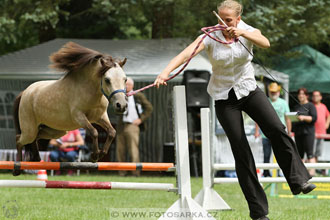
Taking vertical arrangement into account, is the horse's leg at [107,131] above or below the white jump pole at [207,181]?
above

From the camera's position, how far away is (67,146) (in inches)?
480

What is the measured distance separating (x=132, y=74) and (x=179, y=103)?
8.06 m

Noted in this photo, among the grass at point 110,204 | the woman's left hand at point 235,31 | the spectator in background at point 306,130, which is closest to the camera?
the woman's left hand at point 235,31

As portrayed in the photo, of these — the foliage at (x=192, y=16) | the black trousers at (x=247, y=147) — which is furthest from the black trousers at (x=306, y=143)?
the black trousers at (x=247, y=147)

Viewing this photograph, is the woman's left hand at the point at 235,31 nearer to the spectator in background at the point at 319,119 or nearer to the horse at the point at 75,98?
the horse at the point at 75,98

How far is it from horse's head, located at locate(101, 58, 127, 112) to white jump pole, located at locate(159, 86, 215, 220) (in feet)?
1.45

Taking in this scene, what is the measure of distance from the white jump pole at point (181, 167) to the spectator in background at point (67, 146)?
7.27 metres

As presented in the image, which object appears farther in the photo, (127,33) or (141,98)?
(127,33)

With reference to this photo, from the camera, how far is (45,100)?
5.40m

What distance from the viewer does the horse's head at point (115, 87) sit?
496 cm

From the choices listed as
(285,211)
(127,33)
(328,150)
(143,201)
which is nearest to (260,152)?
(328,150)

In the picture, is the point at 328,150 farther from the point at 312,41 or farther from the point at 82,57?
the point at 82,57

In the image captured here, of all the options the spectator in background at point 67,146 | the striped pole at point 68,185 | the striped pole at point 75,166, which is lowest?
the spectator in background at point 67,146

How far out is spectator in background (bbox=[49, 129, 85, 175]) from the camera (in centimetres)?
1217
